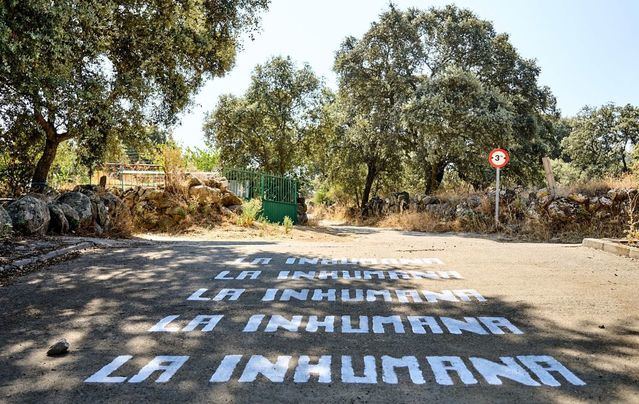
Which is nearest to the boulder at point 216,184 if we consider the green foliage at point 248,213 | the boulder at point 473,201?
the green foliage at point 248,213

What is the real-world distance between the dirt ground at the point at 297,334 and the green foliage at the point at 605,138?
140 feet

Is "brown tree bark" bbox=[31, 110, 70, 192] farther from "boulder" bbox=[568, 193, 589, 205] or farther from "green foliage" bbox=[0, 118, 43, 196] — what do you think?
"boulder" bbox=[568, 193, 589, 205]

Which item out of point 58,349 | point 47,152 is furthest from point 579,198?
point 47,152

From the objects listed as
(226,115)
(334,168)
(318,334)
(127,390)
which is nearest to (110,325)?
(127,390)

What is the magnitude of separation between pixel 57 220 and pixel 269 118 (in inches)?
798

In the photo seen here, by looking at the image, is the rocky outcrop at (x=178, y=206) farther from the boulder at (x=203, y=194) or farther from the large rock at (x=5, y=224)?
the large rock at (x=5, y=224)

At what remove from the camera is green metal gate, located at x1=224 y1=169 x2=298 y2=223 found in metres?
19.8

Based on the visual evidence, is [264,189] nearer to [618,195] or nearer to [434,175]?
[434,175]

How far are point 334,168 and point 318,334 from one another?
30.5 m

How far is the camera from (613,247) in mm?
9070

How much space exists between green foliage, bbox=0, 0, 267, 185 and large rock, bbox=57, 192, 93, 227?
2.00 meters

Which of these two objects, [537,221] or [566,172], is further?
[566,172]

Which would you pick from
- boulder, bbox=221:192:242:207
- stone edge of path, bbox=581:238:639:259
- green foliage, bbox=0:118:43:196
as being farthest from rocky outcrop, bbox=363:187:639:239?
green foliage, bbox=0:118:43:196

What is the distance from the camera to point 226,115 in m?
29.9
